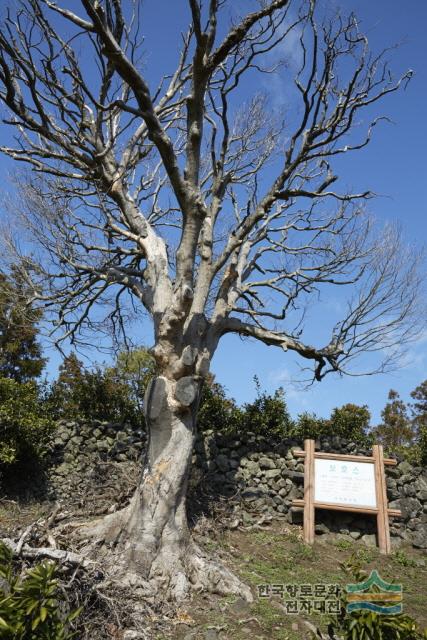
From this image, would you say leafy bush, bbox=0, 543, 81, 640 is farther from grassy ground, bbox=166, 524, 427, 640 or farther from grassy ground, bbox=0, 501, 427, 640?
grassy ground, bbox=166, 524, 427, 640

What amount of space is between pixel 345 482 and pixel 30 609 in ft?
21.2

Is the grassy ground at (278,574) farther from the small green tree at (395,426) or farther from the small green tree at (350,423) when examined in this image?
the small green tree at (395,426)

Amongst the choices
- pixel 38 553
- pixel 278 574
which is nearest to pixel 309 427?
pixel 278 574

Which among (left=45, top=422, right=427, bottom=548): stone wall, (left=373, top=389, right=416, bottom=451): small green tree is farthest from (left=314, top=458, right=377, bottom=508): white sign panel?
(left=373, top=389, right=416, bottom=451): small green tree

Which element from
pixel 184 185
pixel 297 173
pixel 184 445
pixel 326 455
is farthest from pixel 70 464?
pixel 297 173

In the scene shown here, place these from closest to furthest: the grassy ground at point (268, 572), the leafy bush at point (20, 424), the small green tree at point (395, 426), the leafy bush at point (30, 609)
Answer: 1. the leafy bush at point (30, 609)
2. the grassy ground at point (268, 572)
3. the leafy bush at point (20, 424)
4. the small green tree at point (395, 426)

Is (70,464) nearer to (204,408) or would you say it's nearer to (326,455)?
(204,408)

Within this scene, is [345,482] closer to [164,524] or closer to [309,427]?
[309,427]

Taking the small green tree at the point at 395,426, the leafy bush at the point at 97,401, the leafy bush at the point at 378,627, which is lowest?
the leafy bush at the point at 378,627

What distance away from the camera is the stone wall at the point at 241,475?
8734mm

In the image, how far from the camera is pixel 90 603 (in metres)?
4.59

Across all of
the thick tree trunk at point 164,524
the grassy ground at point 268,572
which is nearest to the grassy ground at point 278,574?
the grassy ground at point 268,572

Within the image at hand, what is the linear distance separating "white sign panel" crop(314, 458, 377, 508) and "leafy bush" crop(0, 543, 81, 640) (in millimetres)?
5813

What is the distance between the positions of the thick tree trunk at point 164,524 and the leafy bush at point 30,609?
1820 mm
